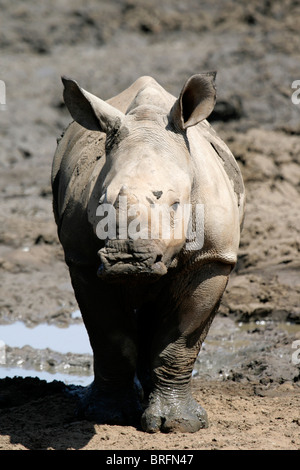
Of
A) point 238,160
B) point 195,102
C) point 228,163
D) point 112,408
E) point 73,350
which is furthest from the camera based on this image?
point 238,160

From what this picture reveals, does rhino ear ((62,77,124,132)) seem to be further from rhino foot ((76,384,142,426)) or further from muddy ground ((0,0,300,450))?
muddy ground ((0,0,300,450))

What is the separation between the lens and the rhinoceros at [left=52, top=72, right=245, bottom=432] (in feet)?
16.1

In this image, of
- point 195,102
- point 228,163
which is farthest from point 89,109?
point 228,163

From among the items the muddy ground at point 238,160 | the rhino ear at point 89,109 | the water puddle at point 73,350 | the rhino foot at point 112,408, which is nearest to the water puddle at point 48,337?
the water puddle at point 73,350

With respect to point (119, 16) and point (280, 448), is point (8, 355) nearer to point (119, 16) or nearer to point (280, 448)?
point (280, 448)

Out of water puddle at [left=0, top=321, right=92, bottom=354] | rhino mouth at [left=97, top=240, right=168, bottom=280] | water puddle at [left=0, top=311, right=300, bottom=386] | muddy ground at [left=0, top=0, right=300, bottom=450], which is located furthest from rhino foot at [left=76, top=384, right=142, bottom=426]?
water puddle at [left=0, top=321, right=92, bottom=354]

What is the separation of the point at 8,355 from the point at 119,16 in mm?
10218

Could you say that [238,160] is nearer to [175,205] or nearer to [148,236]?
[175,205]

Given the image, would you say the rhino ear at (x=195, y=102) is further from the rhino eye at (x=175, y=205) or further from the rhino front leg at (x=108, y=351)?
the rhino front leg at (x=108, y=351)

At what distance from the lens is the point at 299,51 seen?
15453mm

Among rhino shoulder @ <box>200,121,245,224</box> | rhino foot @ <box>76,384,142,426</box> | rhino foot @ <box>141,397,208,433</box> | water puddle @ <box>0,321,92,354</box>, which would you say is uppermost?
rhino shoulder @ <box>200,121,245,224</box>

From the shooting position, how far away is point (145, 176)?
5012mm

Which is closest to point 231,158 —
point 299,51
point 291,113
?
point 291,113

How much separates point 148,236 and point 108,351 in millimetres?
1576
